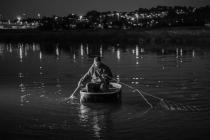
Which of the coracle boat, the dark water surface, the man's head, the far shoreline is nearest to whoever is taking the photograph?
the dark water surface

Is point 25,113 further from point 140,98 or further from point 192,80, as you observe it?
point 192,80

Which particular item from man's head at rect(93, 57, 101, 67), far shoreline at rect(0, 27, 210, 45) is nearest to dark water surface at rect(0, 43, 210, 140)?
man's head at rect(93, 57, 101, 67)

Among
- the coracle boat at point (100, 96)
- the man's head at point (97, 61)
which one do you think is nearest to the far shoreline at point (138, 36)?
the man's head at point (97, 61)

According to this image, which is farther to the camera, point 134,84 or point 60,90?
point 134,84

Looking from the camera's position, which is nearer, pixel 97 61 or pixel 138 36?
pixel 97 61

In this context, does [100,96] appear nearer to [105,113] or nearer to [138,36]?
[105,113]

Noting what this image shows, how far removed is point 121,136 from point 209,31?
7151 centimetres

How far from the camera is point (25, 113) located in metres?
18.4

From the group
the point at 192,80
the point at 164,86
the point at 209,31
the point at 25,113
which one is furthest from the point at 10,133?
the point at 209,31

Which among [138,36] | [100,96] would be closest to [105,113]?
[100,96]

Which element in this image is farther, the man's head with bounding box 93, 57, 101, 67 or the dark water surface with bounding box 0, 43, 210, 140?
the man's head with bounding box 93, 57, 101, 67

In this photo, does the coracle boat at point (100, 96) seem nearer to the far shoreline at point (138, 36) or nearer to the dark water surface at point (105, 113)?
the dark water surface at point (105, 113)

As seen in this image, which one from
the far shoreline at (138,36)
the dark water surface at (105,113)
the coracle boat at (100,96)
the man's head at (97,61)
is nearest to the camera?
the dark water surface at (105,113)

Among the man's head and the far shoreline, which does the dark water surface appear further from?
the far shoreline
